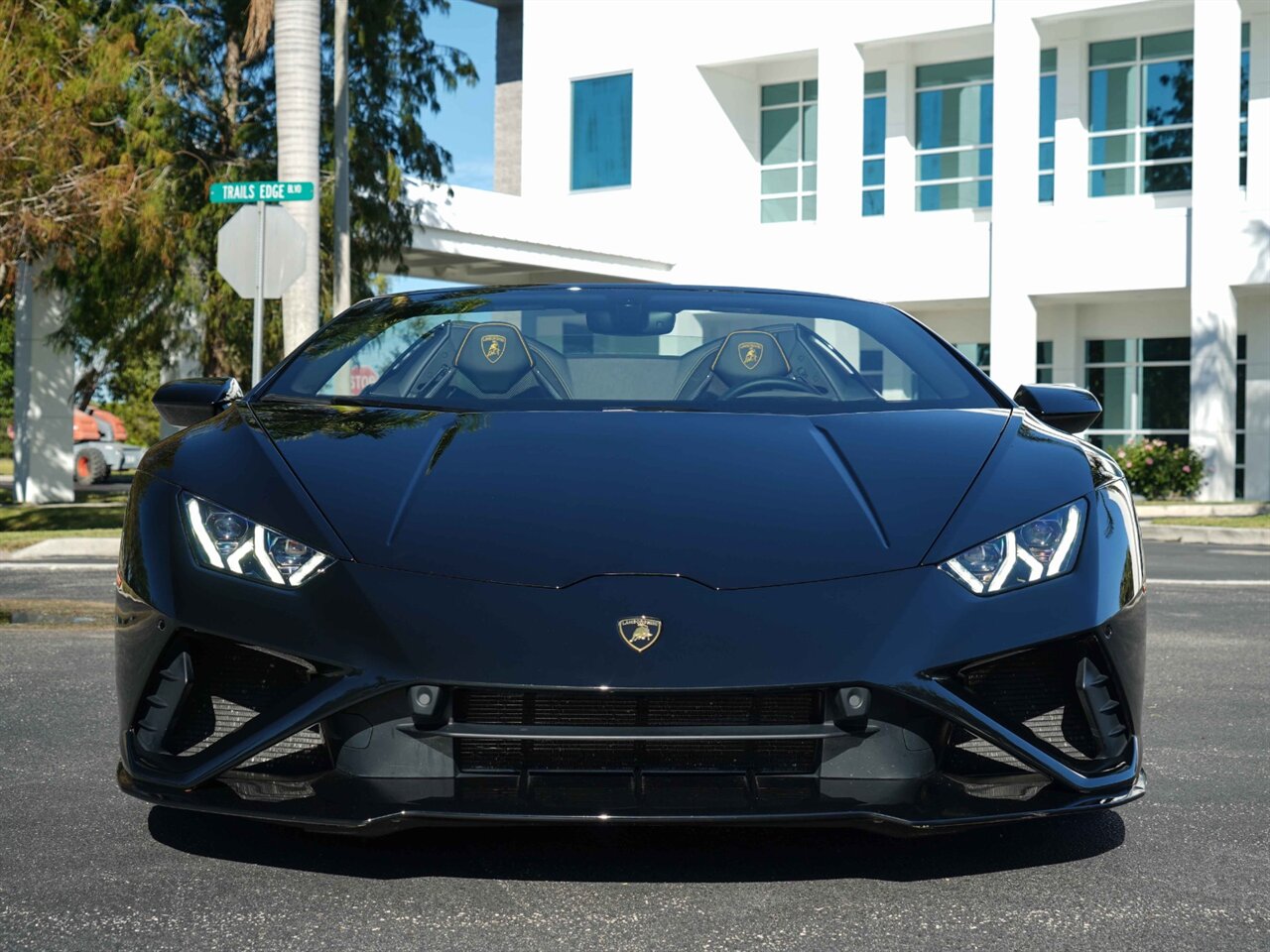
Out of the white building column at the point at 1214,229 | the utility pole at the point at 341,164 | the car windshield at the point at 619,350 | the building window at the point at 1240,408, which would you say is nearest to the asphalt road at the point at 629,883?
the car windshield at the point at 619,350

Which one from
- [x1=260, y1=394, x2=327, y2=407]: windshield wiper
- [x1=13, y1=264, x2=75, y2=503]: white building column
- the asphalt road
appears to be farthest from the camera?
[x1=13, y1=264, x2=75, y2=503]: white building column

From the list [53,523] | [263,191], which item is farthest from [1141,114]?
[263,191]

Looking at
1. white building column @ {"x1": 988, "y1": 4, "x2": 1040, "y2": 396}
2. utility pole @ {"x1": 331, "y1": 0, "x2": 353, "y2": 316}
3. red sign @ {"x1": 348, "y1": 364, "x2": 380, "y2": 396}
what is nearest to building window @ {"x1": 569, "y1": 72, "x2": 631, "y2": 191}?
white building column @ {"x1": 988, "y1": 4, "x2": 1040, "y2": 396}

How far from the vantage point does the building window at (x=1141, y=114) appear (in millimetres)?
27734

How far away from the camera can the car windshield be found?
13.9 feet

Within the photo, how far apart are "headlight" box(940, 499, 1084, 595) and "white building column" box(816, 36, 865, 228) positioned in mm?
27461

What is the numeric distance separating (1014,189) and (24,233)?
17554mm

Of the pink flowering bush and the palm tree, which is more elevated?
the palm tree

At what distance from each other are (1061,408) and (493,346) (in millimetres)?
1505

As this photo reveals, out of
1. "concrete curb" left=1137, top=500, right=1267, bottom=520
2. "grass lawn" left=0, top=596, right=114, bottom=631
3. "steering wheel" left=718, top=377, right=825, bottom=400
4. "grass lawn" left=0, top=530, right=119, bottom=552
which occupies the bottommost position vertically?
"grass lawn" left=0, top=596, right=114, bottom=631

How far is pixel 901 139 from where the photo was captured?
3089cm

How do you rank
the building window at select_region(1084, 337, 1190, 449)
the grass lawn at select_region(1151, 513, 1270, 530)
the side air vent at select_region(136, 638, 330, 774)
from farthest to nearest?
the building window at select_region(1084, 337, 1190, 449) < the grass lawn at select_region(1151, 513, 1270, 530) < the side air vent at select_region(136, 638, 330, 774)

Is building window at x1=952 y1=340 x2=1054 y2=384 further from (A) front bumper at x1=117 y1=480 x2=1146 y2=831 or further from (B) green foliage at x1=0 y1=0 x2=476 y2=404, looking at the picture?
(A) front bumper at x1=117 y1=480 x2=1146 y2=831

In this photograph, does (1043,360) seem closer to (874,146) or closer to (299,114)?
(874,146)
